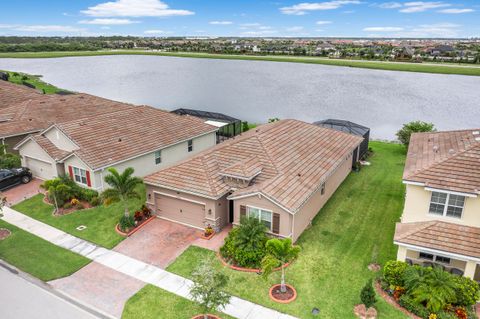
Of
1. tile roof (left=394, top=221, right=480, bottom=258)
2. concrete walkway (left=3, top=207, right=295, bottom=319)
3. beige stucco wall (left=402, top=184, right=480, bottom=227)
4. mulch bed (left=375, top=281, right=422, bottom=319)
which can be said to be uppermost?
beige stucco wall (left=402, top=184, right=480, bottom=227)

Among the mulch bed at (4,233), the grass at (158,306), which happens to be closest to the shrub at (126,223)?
the grass at (158,306)

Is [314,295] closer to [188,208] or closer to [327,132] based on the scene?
[188,208]

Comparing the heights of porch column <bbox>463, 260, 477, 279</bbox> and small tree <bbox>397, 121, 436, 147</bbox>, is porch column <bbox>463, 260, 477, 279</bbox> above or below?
below

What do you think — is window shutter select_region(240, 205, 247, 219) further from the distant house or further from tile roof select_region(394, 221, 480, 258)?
the distant house

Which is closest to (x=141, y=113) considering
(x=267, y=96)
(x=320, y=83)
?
(x=267, y=96)

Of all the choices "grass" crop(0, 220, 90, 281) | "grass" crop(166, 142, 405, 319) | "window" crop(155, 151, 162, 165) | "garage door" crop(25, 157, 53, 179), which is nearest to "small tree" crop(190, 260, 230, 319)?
"grass" crop(166, 142, 405, 319)

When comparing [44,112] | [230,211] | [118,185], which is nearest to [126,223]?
[118,185]

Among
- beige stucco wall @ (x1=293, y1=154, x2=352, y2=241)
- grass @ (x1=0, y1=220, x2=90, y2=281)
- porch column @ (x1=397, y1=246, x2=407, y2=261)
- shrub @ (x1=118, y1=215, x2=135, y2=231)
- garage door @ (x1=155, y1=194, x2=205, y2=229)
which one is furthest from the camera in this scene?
garage door @ (x1=155, y1=194, x2=205, y2=229)
